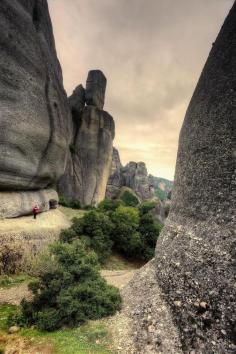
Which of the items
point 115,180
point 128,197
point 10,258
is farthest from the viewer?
point 115,180

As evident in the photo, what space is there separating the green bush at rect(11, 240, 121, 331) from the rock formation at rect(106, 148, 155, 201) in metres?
66.4

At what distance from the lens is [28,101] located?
2427 centimetres

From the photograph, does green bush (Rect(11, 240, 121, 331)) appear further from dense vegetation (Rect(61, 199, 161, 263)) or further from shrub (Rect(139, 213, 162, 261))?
shrub (Rect(139, 213, 162, 261))

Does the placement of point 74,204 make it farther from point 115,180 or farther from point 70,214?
point 115,180

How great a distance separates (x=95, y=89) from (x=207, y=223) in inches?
1984

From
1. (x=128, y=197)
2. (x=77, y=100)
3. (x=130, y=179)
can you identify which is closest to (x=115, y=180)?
(x=130, y=179)

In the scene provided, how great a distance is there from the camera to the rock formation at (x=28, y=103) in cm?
2203

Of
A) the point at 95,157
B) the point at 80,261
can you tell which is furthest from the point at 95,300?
the point at 95,157

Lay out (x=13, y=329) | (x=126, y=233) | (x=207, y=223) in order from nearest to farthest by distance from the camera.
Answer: (x=13, y=329)
(x=207, y=223)
(x=126, y=233)

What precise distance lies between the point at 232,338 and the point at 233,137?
1003 cm

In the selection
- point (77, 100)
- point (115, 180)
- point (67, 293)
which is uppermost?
point (77, 100)

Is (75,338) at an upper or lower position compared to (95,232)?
lower

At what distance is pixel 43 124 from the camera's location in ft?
87.5

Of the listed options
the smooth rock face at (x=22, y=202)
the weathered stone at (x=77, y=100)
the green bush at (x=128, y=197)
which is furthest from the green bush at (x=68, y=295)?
the green bush at (x=128, y=197)
